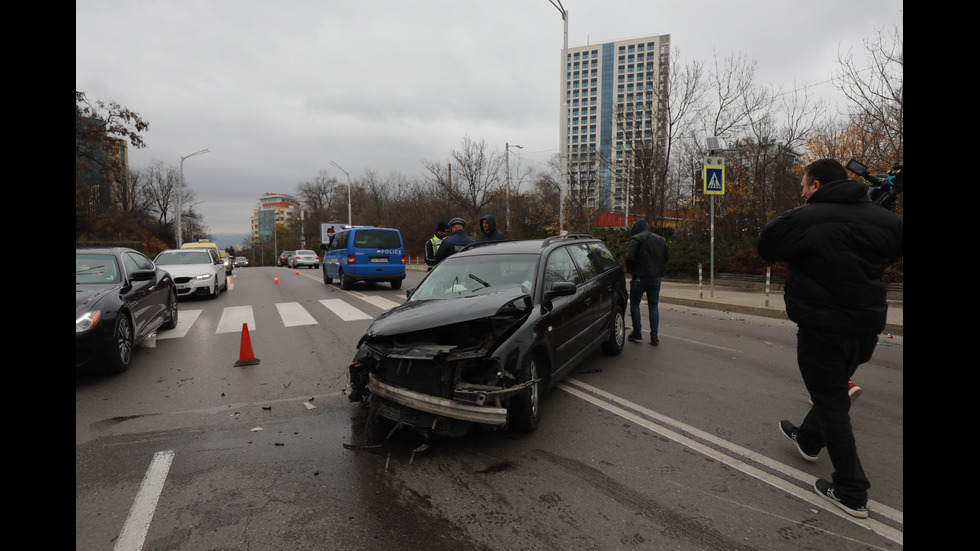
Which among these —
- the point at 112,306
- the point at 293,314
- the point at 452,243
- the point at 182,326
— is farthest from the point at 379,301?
the point at 112,306

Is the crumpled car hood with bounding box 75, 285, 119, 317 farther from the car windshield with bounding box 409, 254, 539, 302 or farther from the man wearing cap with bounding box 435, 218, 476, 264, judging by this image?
the man wearing cap with bounding box 435, 218, 476, 264

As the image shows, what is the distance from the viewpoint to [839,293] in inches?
104

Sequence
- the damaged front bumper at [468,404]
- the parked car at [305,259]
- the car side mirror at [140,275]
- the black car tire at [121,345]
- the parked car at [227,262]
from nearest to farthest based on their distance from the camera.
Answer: the damaged front bumper at [468,404], the black car tire at [121,345], the car side mirror at [140,275], the parked car at [227,262], the parked car at [305,259]

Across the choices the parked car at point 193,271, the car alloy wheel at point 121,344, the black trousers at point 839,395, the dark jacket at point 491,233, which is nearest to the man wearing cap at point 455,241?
the dark jacket at point 491,233

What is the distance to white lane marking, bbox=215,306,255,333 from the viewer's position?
28.6 ft

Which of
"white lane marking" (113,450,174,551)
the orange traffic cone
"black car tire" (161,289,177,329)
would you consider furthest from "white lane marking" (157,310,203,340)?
"white lane marking" (113,450,174,551)

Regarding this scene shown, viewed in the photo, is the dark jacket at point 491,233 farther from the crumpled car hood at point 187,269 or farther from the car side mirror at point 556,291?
the crumpled car hood at point 187,269

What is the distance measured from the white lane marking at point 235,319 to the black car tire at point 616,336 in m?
6.46

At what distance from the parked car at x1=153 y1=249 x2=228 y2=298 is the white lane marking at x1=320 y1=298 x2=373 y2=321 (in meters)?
3.51

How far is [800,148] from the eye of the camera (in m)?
20.5

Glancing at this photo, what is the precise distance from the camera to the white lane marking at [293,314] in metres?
9.28
